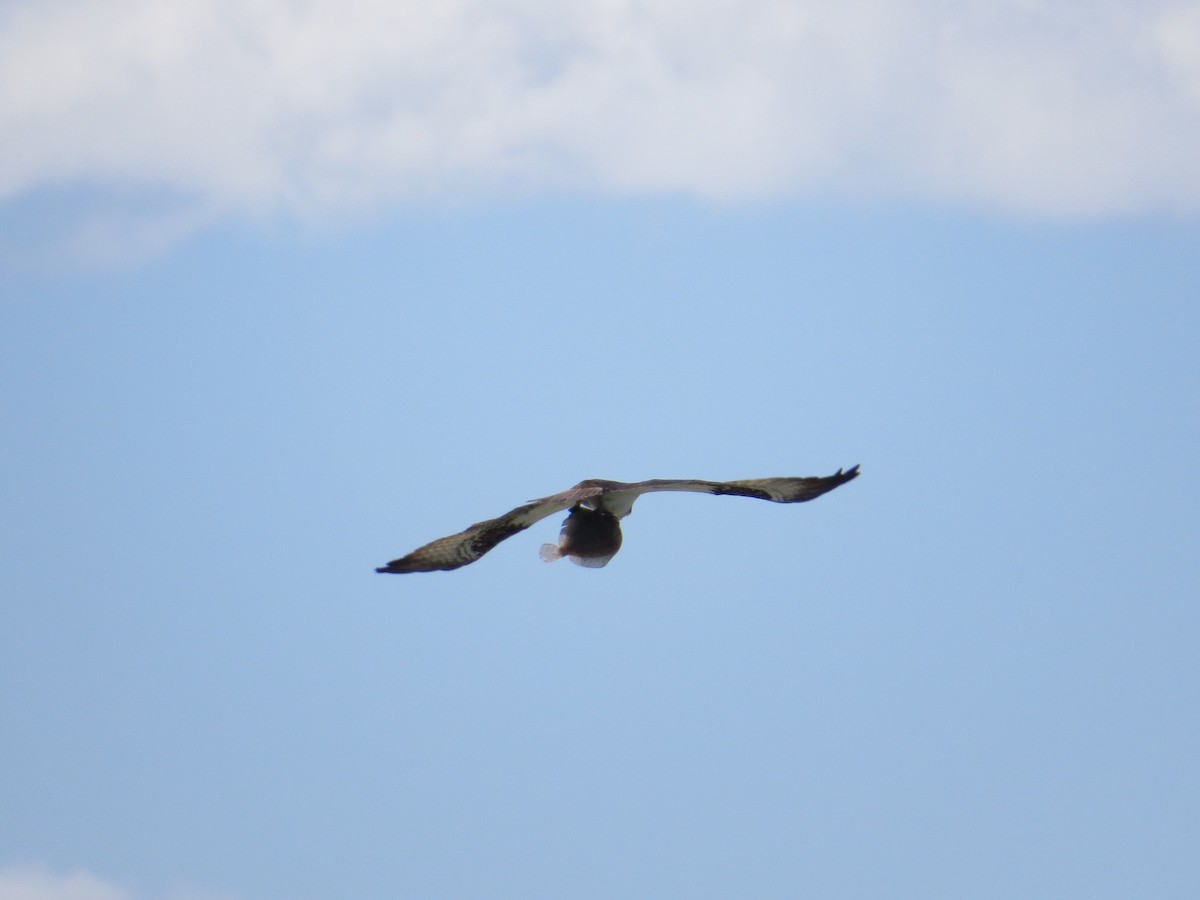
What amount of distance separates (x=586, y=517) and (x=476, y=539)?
1795 mm

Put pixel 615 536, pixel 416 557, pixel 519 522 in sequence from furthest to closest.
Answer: pixel 615 536 < pixel 519 522 < pixel 416 557

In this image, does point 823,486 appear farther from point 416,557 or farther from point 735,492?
point 416,557

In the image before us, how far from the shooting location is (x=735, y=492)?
1365cm

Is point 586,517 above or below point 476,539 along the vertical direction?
above

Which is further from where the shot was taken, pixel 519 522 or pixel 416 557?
pixel 519 522

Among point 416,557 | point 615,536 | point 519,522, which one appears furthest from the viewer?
point 615,536

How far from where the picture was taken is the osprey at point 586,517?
12688 millimetres

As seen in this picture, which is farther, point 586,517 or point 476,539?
point 586,517

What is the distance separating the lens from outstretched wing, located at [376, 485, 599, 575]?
12.5m

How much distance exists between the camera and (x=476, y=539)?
12.9m

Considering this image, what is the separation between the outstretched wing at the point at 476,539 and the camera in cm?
1254

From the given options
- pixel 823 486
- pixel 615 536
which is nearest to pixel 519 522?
pixel 615 536

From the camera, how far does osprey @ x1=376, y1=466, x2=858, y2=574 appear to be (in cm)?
1269

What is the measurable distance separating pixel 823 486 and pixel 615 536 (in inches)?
79.0
